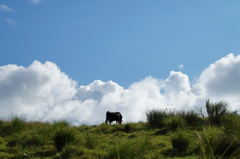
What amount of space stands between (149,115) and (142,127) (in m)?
0.89

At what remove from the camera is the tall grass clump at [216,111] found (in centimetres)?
1328

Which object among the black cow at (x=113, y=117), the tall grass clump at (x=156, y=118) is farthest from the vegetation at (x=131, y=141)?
the black cow at (x=113, y=117)

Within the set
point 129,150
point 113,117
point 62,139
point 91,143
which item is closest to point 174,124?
point 91,143

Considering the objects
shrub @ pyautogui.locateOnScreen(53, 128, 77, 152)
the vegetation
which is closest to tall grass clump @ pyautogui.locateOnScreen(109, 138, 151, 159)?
the vegetation

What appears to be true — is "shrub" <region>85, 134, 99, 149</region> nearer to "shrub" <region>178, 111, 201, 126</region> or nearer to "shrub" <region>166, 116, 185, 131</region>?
"shrub" <region>166, 116, 185, 131</region>

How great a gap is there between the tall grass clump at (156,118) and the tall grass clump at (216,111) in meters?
2.22

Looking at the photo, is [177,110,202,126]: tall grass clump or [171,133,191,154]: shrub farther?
[177,110,202,126]: tall grass clump

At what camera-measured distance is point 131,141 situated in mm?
8039

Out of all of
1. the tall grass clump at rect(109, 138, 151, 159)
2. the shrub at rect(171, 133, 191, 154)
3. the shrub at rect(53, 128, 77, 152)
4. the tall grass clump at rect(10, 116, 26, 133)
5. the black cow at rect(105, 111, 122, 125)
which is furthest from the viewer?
the black cow at rect(105, 111, 122, 125)

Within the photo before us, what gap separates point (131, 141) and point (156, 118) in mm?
5841

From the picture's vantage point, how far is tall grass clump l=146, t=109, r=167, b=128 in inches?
530

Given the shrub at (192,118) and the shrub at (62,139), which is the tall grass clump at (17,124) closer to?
the shrub at (62,139)

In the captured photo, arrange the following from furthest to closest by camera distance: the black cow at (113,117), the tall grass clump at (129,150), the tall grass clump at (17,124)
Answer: the black cow at (113,117), the tall grass clump at (17,124), the tall grass clump at (129,150)

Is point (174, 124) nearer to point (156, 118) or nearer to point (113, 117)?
point (156, 118)
